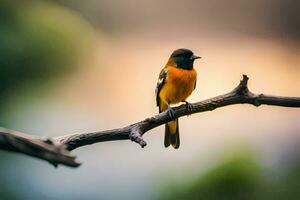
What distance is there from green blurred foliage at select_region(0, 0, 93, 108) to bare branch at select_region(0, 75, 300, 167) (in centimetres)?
36

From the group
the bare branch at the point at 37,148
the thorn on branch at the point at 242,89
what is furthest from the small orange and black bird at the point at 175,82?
the bare branch at the point at 37,148

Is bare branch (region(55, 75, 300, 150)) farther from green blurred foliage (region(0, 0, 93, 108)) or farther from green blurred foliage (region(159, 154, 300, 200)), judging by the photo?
green blurred foliage (region(0, 0, 93, 108))

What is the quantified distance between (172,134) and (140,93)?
0.51ft

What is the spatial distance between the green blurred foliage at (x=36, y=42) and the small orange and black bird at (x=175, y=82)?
259mm

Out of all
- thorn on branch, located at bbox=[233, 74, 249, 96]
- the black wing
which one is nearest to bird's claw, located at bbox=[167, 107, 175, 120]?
the black wing

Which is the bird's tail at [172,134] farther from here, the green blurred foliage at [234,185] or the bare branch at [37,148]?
the bare branch at [37,148]

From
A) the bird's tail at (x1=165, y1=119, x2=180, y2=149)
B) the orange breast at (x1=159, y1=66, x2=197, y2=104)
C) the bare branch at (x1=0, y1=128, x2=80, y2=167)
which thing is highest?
the orange breast at (x1=159, y1=66, x2=197, y2=104)

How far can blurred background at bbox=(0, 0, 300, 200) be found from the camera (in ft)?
5.29

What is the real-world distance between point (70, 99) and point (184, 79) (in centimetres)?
33

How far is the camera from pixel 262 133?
5.52 feet

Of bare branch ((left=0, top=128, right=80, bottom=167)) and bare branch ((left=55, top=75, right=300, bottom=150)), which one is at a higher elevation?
bare branch ((left=55, top=75, right=300, bottom=150))

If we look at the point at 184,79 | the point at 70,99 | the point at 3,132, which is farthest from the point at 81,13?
the point at 3,132

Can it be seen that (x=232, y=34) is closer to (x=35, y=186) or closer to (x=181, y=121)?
(x=181, y=121)

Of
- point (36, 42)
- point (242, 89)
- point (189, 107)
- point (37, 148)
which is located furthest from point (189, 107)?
point (37, 148)
